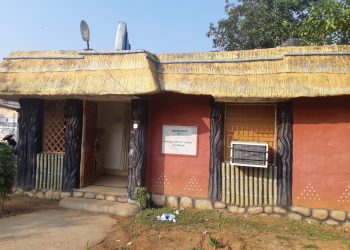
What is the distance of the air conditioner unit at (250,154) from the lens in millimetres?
6289

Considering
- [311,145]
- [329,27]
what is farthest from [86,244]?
[329,27]

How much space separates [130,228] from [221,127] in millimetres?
Answer: 2677

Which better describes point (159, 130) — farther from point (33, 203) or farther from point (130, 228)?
point (33, 203)

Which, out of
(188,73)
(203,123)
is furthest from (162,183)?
(188,73)

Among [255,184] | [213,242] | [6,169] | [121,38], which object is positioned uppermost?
[121,38]

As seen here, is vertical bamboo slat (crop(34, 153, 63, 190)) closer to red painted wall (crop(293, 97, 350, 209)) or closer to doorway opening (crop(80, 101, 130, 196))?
doorway opening (crop(80, 101, 130, 196))

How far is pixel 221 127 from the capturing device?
6836mm

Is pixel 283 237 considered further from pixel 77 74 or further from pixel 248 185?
pixel 77 74

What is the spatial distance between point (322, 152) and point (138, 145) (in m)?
3.61

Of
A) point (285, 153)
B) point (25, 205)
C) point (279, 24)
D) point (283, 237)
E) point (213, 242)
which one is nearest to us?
point (213, 242)

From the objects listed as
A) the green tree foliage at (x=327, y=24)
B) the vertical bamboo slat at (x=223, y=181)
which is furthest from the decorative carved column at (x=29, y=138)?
the green tree foliage at (x=327, y=24)

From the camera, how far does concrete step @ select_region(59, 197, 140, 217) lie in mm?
6535

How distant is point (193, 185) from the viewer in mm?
6969

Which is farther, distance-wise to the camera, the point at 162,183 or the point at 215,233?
the point at 162,183
